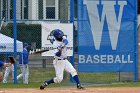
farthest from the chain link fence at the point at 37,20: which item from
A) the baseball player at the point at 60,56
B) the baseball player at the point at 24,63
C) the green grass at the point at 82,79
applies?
the baseball player at the point at 60,56

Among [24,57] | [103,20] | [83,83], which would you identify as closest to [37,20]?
[24,57]

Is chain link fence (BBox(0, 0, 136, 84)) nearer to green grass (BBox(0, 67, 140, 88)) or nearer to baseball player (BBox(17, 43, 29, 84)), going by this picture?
green grass (BBox(0, 67, 140, 88))

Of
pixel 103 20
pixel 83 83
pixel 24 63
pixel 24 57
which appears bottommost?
pixel 83 83

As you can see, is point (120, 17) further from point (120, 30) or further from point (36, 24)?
point (36, 24)

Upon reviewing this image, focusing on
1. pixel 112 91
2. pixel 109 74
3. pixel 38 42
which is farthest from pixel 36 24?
pixel 112 91

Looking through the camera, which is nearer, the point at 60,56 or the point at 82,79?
the point at 60,56

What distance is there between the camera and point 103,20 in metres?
21.2

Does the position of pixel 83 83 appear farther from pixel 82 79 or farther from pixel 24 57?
pixel 24 57

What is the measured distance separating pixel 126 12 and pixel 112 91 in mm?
5088

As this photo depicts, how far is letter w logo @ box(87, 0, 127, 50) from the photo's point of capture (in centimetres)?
2111

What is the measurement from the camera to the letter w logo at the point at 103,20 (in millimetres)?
21109

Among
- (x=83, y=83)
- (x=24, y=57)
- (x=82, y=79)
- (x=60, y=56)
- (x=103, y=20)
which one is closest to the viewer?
(x=60, y=56)

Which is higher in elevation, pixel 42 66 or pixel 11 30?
pixel 11 30

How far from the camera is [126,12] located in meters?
21.3
